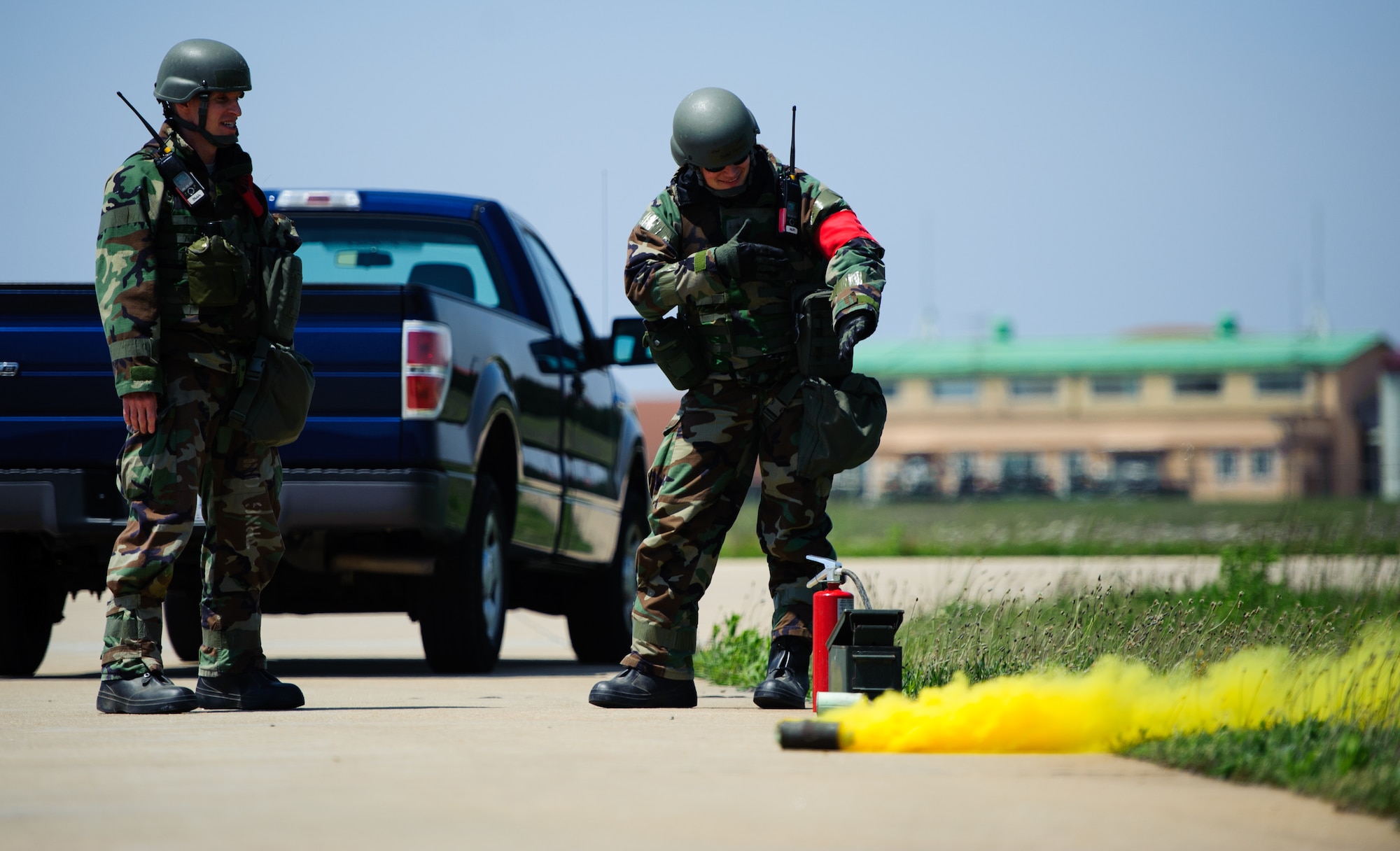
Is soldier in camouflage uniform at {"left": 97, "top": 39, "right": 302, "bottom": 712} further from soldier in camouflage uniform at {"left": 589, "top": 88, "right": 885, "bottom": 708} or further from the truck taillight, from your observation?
soldier in camouflage uniform at {"left": 589, "top": 88, "right": 885, "bottom": 708}

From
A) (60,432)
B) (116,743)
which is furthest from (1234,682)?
(60,432)

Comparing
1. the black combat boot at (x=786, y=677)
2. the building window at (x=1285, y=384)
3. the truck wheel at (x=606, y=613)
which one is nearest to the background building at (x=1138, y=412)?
the building window at (x=1285, y=384)

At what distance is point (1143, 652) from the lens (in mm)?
6094

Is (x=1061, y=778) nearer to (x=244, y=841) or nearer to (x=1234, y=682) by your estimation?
(x=1234, y=682)

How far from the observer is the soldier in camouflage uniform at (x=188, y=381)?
5.55 m

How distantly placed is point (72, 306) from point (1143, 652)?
4136 millimetres

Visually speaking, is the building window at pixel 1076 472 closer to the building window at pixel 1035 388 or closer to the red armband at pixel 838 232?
the building window at pixel 1035 388

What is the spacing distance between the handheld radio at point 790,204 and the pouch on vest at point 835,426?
19.5 inches

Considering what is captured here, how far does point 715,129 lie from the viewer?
575 centimetres

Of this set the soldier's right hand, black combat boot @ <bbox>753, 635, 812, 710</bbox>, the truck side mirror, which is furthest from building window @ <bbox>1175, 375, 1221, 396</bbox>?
the soldier's right hand

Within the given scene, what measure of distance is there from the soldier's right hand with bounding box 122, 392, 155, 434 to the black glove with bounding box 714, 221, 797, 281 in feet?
5.86

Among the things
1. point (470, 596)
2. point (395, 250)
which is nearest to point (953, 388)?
point (395, 250)

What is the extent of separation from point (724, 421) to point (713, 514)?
307 mm

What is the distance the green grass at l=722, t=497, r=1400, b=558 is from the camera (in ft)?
44.1
